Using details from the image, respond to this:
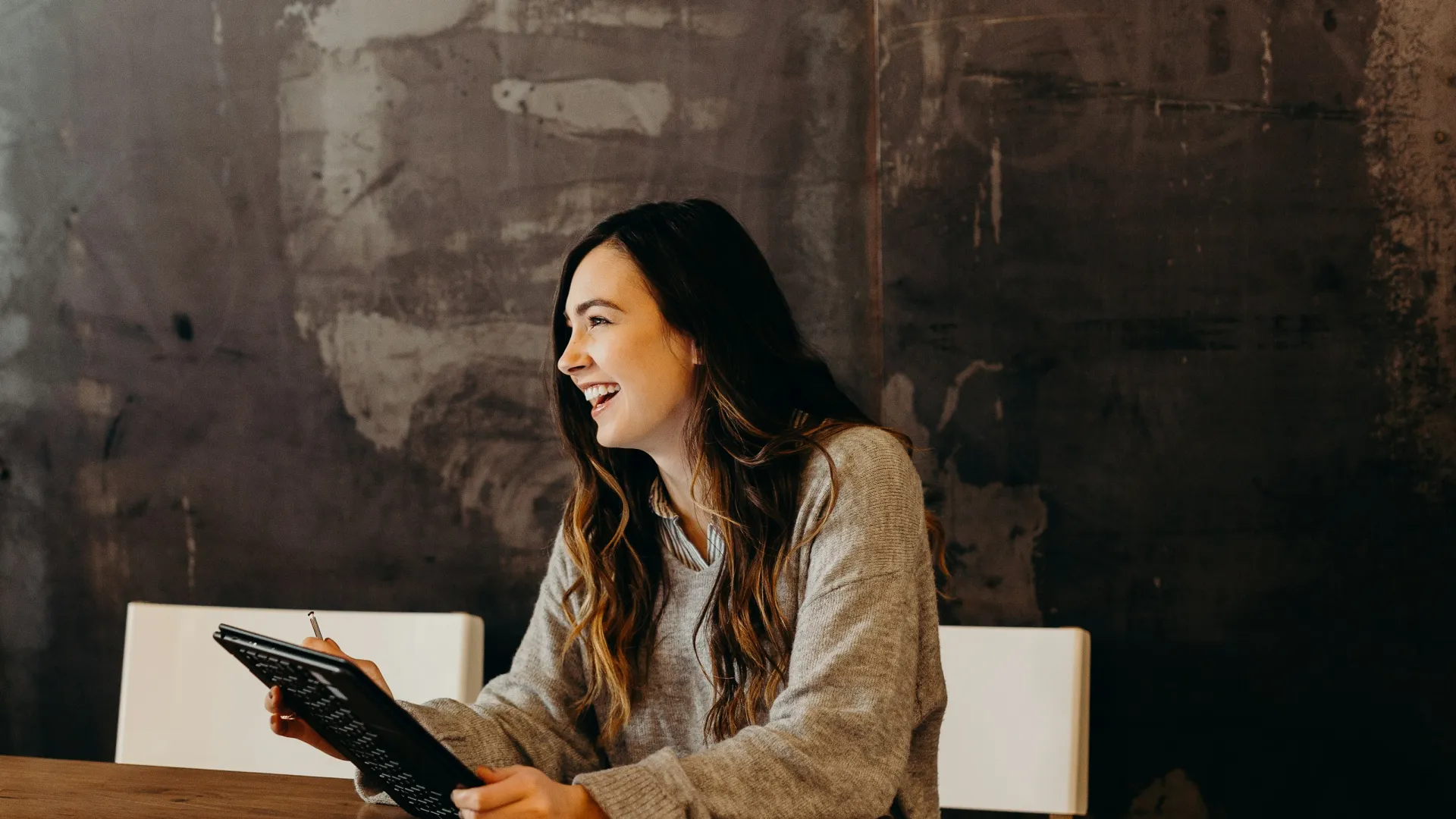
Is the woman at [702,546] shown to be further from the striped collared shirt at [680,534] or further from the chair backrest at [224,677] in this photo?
the chair backrest at [224,677]

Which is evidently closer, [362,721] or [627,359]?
[362,721]

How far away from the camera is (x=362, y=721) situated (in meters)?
1.00

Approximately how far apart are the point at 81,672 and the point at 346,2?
1543 millimetres

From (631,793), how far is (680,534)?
52 cm

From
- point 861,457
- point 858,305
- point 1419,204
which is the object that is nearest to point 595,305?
point 861,457

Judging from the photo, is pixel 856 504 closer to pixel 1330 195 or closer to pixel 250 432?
pixel 1330 195

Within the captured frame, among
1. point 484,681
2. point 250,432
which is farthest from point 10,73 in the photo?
point 484,681

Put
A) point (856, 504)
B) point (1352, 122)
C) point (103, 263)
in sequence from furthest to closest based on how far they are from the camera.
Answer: point (103, 263) → point (1352, 122) → point (856, 504)

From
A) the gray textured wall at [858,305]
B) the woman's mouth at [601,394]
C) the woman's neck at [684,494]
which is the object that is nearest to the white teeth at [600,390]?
the woman's mouth at [601,394]

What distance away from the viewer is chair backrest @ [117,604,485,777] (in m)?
1.98

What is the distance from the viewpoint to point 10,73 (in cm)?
252

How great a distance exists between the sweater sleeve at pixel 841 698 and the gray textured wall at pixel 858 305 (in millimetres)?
856

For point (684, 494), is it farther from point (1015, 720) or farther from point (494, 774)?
point (1015, 720)

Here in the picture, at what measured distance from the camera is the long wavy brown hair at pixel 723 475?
54.5 inches
